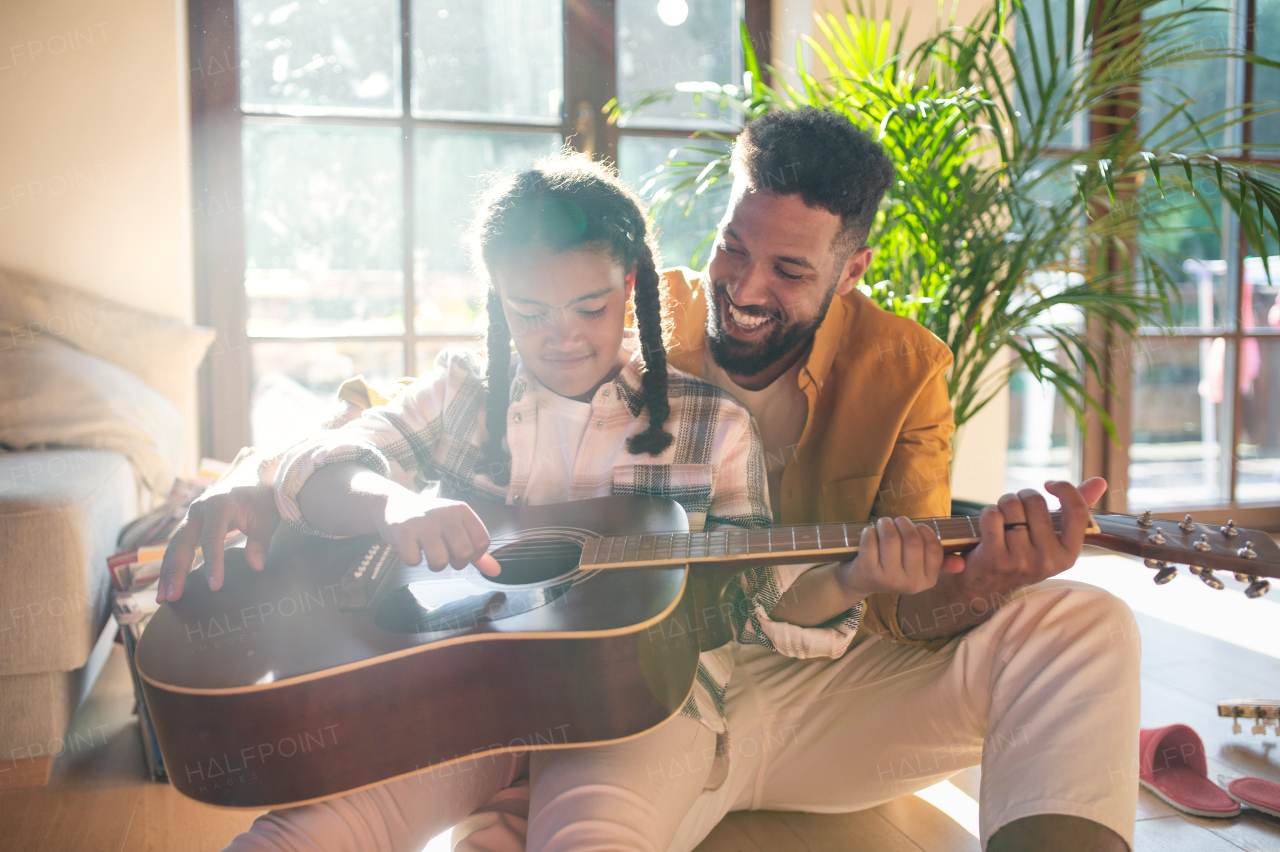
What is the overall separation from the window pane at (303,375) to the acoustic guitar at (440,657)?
68.0 inches

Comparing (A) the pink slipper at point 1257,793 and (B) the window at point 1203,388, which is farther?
(B) the window at point 1203,388

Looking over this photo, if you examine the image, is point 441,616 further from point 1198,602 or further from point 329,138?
point 1198,602

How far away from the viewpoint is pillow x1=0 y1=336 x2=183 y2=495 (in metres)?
1.93

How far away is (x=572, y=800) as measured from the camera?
38.3 inches

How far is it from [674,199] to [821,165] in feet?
5.18

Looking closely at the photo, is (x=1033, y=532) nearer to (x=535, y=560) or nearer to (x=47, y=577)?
(x=535, y=560)

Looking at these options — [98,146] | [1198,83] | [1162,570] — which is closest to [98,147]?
[98,146]

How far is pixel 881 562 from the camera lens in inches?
38.8

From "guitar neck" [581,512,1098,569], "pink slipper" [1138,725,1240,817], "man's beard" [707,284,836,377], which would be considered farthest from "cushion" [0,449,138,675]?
"pink slipper" [1138,725,1240,817]

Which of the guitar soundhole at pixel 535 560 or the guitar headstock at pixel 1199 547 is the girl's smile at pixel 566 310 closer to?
the guitar soundhole at pixel 535 560

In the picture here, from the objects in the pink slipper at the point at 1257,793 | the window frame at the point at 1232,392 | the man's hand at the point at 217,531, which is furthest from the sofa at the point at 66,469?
the window frame at the point at 1232,392

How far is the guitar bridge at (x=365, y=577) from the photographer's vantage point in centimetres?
98

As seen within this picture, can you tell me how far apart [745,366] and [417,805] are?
0.84 meters

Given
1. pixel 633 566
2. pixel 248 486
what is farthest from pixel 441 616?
pixel 248 486
